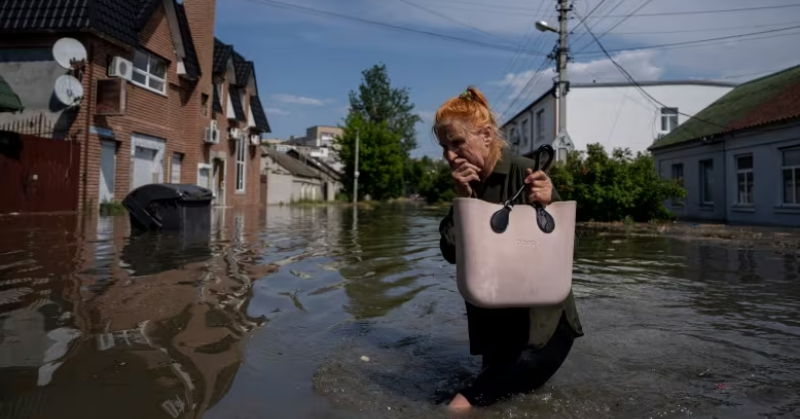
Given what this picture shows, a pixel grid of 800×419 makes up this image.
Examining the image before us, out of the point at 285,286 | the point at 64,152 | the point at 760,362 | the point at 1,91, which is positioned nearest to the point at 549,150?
the point at 760,362

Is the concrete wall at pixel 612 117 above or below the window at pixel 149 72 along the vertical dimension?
above

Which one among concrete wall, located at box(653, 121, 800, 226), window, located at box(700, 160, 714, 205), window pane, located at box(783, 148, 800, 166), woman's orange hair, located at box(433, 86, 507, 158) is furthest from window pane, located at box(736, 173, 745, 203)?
woman's orange hair, located at box(433, 86, 507, 158)

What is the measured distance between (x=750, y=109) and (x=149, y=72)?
2260 centimetres

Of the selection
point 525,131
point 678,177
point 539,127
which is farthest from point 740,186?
point 525,131

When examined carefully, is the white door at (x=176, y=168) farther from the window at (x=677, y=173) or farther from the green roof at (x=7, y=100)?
the window at (x=677, y=173)

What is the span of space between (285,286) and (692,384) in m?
4.08

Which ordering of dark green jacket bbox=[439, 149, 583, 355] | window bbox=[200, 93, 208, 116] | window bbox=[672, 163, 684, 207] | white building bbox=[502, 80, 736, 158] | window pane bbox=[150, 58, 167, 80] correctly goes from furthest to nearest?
white building bbox=[502, 80, 736, 158], window bbox=[672, 163, 684, 207], window bbox=[200, 93, 208, 116], window pane bbox=[150, 58, 167, 80], dark green jacket bbox=[439, 149, 583, 355]

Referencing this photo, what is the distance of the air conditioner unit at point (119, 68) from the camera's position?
16.9 metres

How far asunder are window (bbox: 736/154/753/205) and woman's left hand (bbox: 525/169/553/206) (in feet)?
68.1

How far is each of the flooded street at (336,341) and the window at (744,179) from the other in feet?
46.2

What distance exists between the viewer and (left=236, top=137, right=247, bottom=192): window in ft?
96.8

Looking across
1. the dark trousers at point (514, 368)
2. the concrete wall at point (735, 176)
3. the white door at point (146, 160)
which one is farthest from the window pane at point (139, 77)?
the concrete wall at point (735, 176)

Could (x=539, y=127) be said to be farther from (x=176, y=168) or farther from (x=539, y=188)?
(x=539, y=188)

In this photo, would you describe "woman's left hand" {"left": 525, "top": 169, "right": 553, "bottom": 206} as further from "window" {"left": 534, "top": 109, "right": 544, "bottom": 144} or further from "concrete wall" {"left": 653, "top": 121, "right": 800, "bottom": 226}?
"window" {"left": 534, "top": 109, "right": 544, "bottom": 144}
